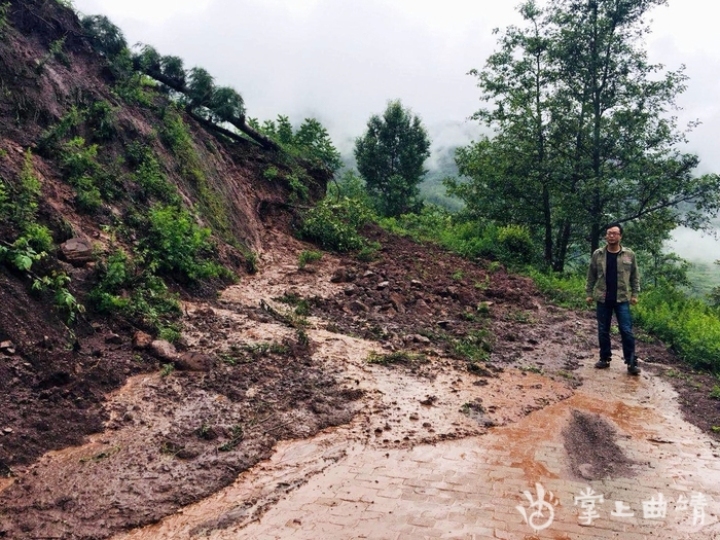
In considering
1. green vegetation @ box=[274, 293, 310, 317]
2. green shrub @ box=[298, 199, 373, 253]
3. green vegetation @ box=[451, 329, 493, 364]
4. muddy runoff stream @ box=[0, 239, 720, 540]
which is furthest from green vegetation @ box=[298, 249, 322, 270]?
muddy runoff stream @ box=[0, 239, 720, 540]

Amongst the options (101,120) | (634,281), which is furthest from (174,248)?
(634,281)

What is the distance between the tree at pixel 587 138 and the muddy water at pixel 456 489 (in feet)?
31.0

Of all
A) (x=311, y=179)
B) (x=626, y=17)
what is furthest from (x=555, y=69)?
(x=311, y=179)

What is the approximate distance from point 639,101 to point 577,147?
1803mm

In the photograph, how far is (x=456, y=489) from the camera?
139 inches

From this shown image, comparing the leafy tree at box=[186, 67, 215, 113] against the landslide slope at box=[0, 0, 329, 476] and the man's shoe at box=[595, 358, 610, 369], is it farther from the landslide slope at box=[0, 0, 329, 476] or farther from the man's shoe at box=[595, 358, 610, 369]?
the man's shoe at box=[595, 358, 610, 369]

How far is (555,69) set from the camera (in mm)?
14117

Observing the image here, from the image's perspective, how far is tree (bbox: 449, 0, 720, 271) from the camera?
1266 cm

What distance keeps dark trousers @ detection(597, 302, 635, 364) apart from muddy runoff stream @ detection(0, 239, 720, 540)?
0.34m

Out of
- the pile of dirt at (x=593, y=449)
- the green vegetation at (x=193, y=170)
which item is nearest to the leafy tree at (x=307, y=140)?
the green vegetation at (x=193, y=170)

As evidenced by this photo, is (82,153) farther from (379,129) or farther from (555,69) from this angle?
→ (379,129)

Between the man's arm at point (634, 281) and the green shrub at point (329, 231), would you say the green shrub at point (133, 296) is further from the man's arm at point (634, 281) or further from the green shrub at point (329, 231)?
the green shrub at point (329, 231)

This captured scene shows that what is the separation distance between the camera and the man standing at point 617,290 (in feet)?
20.1

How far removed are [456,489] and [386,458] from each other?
24.1 inches
